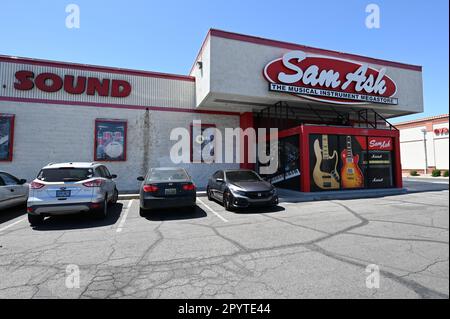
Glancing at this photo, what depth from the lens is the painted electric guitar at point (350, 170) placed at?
13.7 meters

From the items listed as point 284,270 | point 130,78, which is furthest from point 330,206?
point 130,78

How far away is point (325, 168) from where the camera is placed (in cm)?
1330

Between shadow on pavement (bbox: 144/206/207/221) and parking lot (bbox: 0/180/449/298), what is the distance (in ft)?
0.82

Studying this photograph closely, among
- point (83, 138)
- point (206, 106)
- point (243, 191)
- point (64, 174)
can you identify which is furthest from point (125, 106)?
point (243, 191)

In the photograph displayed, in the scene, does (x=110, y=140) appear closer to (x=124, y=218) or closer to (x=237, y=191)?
(x=124, y=218)

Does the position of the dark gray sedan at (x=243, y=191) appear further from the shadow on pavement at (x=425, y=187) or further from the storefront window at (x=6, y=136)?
the storefront window at (x=6, y=136)

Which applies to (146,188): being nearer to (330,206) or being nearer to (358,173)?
(330,206)

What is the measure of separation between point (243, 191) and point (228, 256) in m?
4.28

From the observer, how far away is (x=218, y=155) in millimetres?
16031

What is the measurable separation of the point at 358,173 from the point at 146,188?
11835mm

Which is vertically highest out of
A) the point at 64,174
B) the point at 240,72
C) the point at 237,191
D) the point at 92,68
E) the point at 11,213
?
the point at 92,68

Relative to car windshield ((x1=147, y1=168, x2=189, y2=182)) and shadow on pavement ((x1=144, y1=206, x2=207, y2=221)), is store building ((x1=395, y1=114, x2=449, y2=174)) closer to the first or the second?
shadow on pavement ((x1=144, y1=206, x2=207, y2=221))

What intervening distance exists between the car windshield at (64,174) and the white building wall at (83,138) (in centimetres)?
725

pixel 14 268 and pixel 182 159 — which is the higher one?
pixel 182 159
